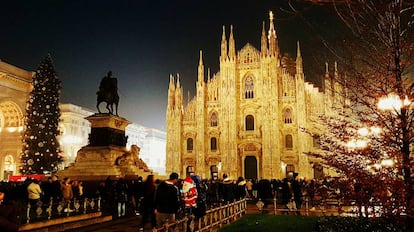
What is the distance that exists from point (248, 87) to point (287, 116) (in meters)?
5.84

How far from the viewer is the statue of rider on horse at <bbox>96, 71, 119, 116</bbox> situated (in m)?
17.2

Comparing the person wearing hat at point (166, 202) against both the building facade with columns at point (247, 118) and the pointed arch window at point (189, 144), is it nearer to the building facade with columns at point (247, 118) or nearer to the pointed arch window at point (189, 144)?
the building facade with columns at point (247, 118)

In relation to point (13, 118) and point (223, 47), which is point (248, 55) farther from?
point (13, 118)

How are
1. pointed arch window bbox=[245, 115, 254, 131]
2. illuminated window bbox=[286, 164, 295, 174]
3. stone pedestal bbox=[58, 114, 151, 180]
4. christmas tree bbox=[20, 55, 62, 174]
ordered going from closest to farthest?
stone pedestal bbox=[58, 114, 151, 180] < christmas tree bbox=[20, 55, 62, 174] < illuminated window bbox=[286, 164, 295, 174] < pointed arch window bbox=[245, 115, 254, 131]

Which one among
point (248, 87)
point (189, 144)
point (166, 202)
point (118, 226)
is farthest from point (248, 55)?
point (166, 202)

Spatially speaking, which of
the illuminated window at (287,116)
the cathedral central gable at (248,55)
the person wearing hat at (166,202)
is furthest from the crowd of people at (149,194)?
the cathedral central gable at (248,55)

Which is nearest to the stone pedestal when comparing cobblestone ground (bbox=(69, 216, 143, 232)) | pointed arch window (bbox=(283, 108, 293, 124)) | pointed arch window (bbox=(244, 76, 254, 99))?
cobblestone ground (bbox=(69, 216, 143, 232))

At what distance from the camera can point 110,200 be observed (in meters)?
12.1

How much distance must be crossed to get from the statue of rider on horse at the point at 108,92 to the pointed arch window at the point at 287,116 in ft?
84.9

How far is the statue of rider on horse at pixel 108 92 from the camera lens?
56.5 ft

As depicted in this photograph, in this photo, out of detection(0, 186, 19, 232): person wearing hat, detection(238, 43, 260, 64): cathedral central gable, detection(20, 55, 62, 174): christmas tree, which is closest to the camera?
detection(0, 186, 19, 232): person wearing hat

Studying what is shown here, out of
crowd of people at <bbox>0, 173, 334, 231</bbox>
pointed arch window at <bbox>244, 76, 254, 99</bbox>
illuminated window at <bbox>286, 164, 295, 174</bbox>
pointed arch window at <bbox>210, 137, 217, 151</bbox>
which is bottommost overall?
crowd of people at <bbox>0, 173, 334, 231</bbox>

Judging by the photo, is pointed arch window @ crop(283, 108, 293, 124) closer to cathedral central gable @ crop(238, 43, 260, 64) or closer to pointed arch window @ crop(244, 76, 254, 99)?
pointed arch window @ crop(244, 76, 254, 99)

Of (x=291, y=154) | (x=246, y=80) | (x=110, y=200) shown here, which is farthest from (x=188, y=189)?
(x=246, y=80)
